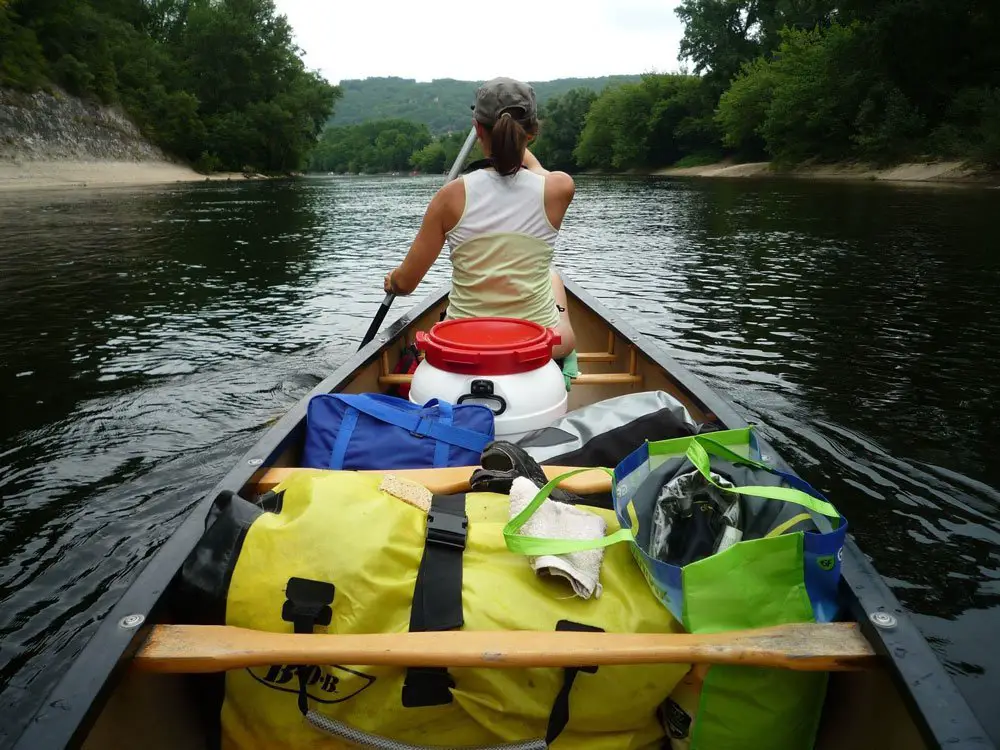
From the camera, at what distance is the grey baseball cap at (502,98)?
2877 mm

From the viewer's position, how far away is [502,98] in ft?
9.45

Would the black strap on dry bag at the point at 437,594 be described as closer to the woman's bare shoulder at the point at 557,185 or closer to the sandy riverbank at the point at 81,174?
the woman's bare shoulder at the point at 557,185

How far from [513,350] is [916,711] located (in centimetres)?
167

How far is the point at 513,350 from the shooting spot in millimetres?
2617

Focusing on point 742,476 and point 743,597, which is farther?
point 742,476

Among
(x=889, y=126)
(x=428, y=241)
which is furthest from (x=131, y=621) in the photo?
(x=889, y=126)

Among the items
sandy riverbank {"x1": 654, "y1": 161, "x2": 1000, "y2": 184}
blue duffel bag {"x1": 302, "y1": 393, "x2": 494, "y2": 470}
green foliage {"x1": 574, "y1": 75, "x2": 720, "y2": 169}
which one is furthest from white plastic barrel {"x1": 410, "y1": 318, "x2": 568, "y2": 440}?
green foliage {"x1": 574, "y1": 75, "x2": 720, "y2": 169}

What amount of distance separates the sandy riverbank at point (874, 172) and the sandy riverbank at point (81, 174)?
34.4 meters

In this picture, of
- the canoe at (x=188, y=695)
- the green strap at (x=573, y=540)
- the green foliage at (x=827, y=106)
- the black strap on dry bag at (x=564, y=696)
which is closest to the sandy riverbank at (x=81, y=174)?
the canoe at (x=188, y=695)

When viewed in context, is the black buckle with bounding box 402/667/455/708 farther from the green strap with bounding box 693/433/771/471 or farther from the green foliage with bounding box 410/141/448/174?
the green foliage with bounding box 410/141/448/174

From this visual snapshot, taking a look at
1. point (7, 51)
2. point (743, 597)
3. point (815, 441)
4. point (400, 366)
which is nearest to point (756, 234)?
point (815, 441)

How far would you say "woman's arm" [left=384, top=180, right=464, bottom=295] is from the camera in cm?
304

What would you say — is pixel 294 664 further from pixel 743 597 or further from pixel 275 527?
pixel 743 597

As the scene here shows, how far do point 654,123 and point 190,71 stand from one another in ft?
125
